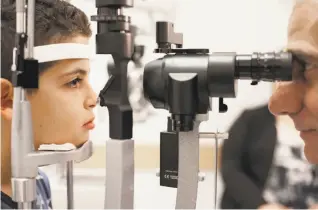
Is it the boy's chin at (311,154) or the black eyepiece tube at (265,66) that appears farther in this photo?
the boy's chin at (311,154)

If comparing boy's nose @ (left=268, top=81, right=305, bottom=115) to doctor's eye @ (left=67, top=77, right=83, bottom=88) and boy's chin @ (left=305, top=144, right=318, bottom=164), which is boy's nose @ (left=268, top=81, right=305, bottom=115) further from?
doctor's eye @ (left=67, top=77, right=83, bottom=88)

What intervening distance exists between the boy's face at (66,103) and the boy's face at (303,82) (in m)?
0.34

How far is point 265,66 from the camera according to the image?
55 centimetres

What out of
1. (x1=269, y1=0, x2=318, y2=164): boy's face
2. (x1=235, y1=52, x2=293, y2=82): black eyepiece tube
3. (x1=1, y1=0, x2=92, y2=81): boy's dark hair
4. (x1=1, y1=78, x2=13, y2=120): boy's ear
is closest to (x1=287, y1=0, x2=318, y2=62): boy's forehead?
(x1=269, y1=0, x2=318, y2=164): boy's face

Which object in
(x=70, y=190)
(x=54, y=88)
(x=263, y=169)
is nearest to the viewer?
(x=54, y=88)

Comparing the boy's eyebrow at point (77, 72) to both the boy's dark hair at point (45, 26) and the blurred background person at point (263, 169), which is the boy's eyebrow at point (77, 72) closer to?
the boy's dark hair at point (45, 26)

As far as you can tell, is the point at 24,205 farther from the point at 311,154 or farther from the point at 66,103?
the point at 311,154

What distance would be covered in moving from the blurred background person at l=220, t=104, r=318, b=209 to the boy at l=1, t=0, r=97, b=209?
0.44m

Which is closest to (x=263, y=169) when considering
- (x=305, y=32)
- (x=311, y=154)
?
(x=311, y=154)

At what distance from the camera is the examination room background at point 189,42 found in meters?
0.82

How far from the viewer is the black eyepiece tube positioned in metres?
0.55

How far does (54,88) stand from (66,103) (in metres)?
0.04

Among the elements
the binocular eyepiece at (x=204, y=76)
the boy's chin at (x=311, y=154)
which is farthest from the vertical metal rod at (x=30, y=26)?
the boy's chin at (x=311, y=154)

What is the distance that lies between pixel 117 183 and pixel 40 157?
138 millimetres
